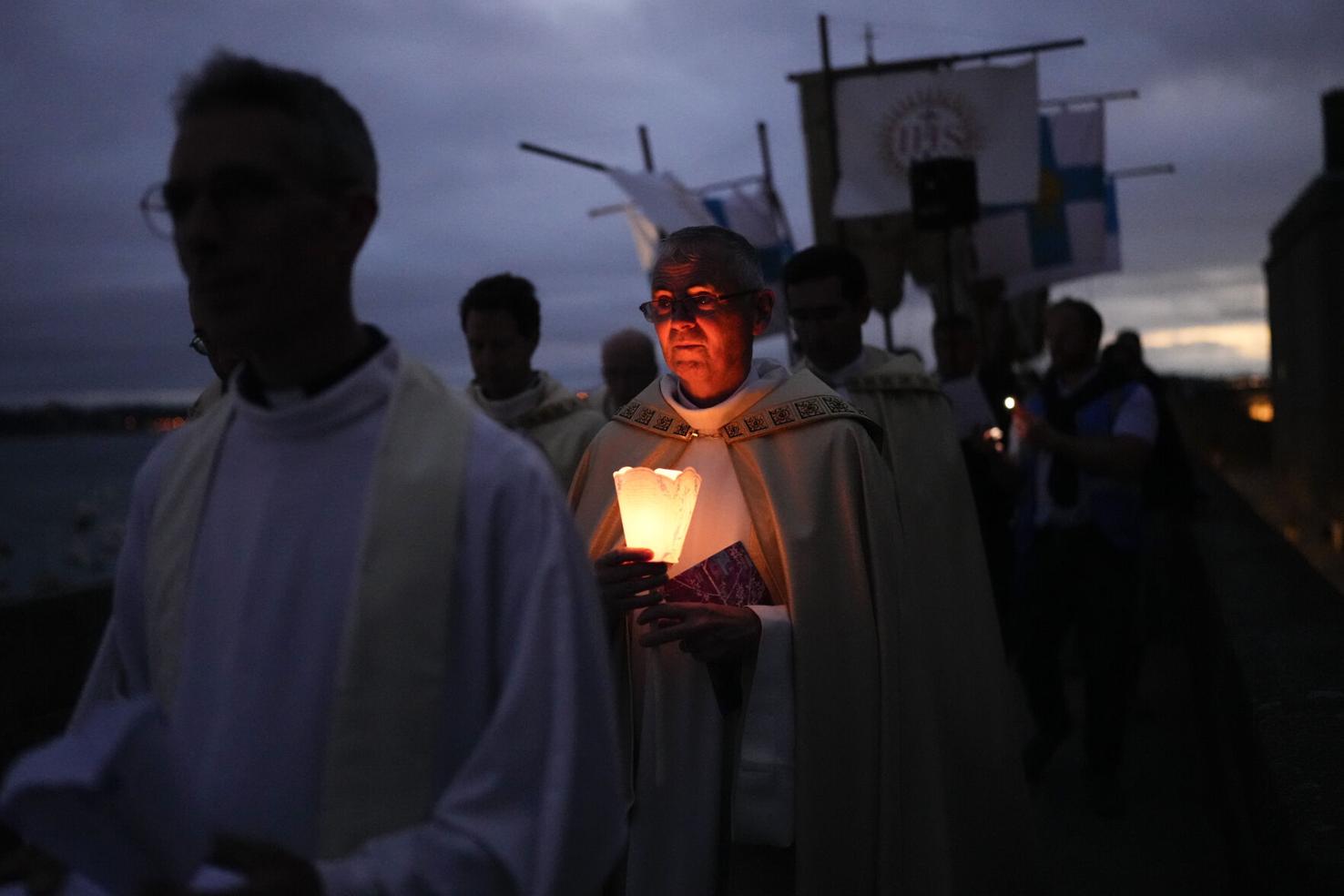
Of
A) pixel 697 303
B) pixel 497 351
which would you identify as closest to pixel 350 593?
pixel 697 303

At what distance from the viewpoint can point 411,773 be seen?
1.67m

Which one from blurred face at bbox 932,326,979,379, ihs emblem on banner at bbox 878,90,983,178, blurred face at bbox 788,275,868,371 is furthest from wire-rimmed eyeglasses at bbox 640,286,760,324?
ihs emblem on banner at bbox 878,90,983,178

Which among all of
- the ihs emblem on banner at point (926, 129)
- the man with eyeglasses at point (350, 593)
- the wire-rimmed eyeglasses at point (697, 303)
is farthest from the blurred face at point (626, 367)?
the ihs emblem on banner at point (926, 129)

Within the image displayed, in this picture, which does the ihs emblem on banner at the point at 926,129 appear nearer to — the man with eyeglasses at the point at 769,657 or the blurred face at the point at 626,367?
the blurred face at the point at 626,367

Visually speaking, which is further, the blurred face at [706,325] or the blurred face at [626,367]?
the blurred face at [626,367]

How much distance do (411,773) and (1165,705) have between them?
7.29 metres

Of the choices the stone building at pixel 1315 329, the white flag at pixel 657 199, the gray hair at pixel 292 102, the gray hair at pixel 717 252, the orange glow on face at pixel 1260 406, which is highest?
the white flag at pixel 657 199

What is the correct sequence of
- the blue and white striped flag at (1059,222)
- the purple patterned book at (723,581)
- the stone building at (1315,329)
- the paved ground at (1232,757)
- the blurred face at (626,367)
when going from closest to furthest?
1. the paved ground at (1232,757)
2. the purple patterned book at (723,581)
3. the blurred face at (626,367)
4. the stone building at (1315,329)
5. the blue and white striped flag at (1059,222)

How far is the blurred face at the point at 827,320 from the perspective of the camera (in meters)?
4.83

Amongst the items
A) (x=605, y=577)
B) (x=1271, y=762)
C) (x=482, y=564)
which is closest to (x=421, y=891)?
(x=482, y=564)

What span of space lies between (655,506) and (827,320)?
2095 millimetres

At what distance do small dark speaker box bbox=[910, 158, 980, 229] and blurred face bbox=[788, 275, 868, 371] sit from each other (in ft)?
11.0

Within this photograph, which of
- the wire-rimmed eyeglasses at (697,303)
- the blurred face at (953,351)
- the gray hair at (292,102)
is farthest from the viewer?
the blurred face at (953,351)

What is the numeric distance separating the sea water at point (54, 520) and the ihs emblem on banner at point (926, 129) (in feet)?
43.0
